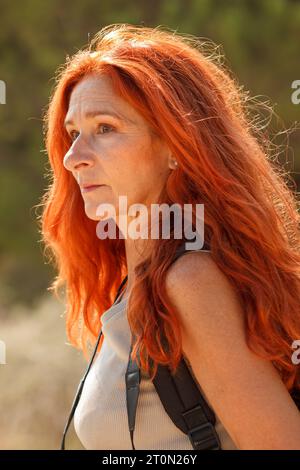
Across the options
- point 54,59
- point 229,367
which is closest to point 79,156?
point 229,367

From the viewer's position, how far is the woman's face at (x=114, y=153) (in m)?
2.04

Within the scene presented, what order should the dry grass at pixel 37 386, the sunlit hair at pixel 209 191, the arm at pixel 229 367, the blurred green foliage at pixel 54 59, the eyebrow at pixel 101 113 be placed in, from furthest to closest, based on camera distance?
the blurred green foliage at pixel 54 59
the dry grass at pixel 37 386
the eyebrow at pixel 101 113
the sunlit hair at pixel 209 191
the arm at pixel 229 367

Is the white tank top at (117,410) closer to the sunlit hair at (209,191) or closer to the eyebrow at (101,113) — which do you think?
the sunlit hair at (209,191)

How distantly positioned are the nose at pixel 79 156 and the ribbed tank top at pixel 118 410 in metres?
0.37

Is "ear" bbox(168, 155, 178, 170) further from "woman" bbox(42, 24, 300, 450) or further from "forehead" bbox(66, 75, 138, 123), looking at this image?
"forehead" bbox(66, 75, 138, 123)

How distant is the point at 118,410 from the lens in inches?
74.1

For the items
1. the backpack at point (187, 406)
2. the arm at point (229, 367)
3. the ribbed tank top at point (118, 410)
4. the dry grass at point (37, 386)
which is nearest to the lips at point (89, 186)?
the ribbed tank top at point (118, 410)

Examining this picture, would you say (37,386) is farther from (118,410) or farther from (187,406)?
(187,406)

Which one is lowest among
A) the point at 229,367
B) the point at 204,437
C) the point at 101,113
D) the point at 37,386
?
the point at 37,386

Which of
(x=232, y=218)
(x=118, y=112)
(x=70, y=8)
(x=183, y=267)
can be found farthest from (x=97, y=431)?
(x=70, y=8)

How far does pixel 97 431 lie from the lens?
1.90m

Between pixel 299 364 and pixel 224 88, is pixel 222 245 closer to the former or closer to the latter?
pixel 299 364

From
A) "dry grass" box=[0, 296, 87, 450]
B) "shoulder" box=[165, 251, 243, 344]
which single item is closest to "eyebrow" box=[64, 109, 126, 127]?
"shoulder" box=[165, 251, 243, 344]

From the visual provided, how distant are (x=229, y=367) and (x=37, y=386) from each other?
3.38 meters
